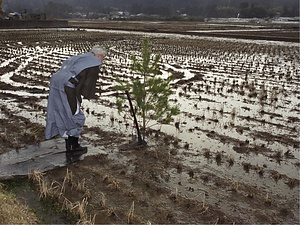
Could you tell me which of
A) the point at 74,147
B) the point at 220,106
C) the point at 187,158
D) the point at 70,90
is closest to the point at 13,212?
the point at 70,90

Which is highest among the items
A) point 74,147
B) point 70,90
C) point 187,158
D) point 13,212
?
point 70,90

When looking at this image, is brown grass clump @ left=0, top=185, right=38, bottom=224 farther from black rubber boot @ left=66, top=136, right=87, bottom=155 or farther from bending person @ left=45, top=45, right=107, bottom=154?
black rubber boot @ left=66, top=136, right=87, bottom=155

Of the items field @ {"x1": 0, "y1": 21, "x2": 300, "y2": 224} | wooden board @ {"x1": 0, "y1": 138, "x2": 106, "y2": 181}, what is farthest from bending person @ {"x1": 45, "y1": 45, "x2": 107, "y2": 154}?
field @ {"x1": 0, "y1": 21, "x2": 300, "y2": 224}

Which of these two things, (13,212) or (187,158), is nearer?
(13,212)

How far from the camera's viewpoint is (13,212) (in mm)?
4059

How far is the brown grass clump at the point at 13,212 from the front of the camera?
3836 millimetres

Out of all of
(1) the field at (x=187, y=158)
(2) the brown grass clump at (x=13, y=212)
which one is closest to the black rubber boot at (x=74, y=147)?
(1) the field at (x=187, y=158)

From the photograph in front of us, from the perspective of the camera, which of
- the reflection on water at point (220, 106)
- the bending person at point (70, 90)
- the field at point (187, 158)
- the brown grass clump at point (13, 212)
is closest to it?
the brown grass clump at point (13, 212)

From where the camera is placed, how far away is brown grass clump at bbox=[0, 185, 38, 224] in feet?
12.6

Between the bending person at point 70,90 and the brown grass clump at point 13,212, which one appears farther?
the bending person at point 70,90

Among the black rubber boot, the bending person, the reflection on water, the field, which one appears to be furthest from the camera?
the reflection on water

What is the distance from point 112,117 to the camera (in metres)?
8.63

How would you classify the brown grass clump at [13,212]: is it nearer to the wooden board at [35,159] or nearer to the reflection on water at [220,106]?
the wooden board at [35,159]

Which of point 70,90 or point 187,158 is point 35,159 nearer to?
point 70,90
